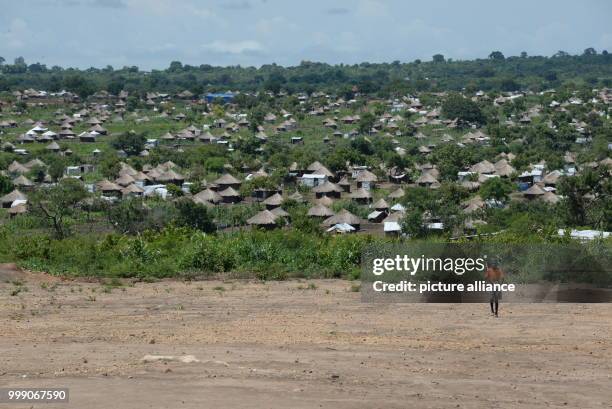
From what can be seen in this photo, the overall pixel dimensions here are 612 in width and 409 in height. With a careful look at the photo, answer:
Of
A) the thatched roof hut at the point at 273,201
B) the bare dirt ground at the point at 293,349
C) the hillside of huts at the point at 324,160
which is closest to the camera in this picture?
the bare dirt ground at the point at 293,349

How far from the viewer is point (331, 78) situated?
551ft

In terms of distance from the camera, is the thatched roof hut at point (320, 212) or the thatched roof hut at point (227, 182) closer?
the thatched roof hut at point (320, 212)

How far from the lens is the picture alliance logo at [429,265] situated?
20.7 meters

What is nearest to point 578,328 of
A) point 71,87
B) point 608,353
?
point 608,353

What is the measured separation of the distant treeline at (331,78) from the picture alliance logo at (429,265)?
10215cm

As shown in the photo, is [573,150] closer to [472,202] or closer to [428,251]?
[472,202]

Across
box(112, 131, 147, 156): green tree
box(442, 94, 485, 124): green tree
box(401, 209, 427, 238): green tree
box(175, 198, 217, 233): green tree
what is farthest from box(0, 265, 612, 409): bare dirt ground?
box(442, 94, 485, 124): green tree

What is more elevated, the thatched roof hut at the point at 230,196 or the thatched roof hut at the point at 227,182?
the thatched roof hut at the point at 227,182

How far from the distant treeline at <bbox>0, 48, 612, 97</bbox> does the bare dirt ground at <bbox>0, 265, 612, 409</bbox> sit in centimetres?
10450

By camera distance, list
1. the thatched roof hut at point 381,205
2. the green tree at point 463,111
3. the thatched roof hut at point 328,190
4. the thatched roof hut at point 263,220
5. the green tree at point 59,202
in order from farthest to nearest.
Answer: the green tree at point 463,111 → the thatched roof hut at point 328,190 → the thatched roof hut at point 381,205 → the thatched roof hut at point 263,220 → the green tree at point 59,202

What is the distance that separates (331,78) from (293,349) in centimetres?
15530

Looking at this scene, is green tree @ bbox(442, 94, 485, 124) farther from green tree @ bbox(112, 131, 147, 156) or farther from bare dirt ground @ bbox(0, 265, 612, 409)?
bare dirt ground @ bbox(0, 265, 612, 409)

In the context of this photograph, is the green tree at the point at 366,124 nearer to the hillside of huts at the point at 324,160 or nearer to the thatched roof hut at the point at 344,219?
the hillside of huts at the point at 324,160

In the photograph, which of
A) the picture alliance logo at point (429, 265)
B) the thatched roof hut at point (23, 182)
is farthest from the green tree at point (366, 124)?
the picture alliance logo at point (429, 265)
